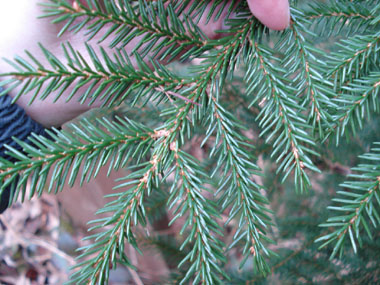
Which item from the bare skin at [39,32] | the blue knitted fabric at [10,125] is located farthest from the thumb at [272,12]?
the blue knitted fabric at [10,125]

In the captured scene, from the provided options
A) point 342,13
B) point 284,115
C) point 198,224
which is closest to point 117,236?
point 198,224

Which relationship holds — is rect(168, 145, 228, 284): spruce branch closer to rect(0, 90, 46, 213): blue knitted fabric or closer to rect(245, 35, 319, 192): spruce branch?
rect(245, 35, 319, 192): spruce branch

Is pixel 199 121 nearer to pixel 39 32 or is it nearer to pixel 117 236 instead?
pixel 117 236

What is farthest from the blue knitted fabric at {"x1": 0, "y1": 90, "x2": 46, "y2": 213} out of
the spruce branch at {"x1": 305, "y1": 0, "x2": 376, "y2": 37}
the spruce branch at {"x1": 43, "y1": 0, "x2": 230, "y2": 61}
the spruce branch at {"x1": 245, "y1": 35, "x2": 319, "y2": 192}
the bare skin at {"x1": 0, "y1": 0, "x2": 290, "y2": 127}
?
the spruce branch at {"x1": 305, "y1": 0, "x2": 376, "y2": 37}

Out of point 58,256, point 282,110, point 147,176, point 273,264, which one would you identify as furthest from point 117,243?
point 58,256

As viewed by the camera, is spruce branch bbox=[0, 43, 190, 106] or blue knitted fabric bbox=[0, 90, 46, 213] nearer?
spruce branch bbox=[0, 43, 190, 106]

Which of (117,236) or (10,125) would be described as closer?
(117,236)

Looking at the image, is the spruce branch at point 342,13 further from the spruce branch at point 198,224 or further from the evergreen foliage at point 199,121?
the spruce branch at point 198,224
